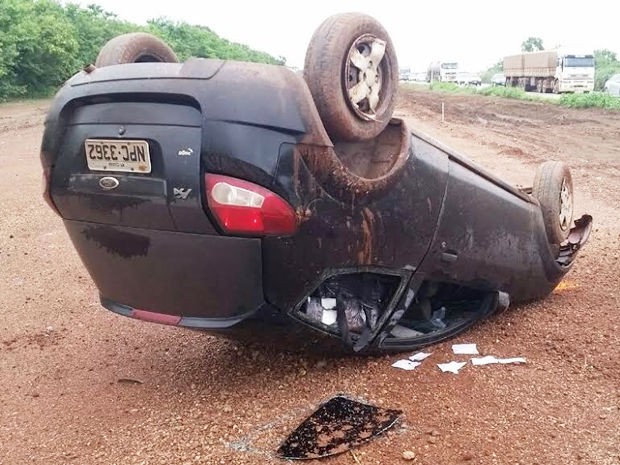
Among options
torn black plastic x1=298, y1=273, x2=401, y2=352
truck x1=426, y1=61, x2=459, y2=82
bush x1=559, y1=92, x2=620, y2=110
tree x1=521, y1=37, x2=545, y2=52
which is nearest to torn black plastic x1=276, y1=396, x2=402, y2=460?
torn black plastic x1=298, y1=273, x2=401, y2=352

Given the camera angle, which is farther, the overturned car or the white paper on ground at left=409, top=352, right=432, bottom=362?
the white paper on ground at left=409, top=352, right=432, bottom=362

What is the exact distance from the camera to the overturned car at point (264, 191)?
2375 mm

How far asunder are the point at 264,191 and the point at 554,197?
1.95 meters

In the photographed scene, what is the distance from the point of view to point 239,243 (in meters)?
2.44

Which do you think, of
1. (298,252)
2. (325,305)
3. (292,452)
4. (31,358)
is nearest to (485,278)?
(325,305)

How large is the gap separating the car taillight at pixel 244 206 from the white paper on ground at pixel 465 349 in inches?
46.8

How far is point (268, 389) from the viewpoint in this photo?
2.87 meters

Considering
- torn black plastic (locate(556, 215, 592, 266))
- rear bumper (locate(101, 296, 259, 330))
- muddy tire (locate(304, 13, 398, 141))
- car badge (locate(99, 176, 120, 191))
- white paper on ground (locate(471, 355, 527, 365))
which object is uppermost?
muddy tire (locate(304, 13, 398, 141))

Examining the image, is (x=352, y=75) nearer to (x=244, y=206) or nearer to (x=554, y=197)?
(x=244, y=206)

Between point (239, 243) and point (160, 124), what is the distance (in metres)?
0.51

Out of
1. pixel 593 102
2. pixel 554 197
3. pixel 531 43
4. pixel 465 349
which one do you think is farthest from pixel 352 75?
pixel 531 43

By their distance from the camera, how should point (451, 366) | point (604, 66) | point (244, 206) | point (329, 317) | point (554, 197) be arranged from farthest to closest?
point (604, 66) → point (554, 197) → point (451, 366) → point (329, 317) → point (244, 206)

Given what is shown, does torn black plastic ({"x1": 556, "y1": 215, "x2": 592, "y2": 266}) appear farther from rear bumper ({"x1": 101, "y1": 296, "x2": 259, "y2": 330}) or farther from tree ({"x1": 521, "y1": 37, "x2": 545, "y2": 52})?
tree ({"x1": 521, "y1": 37, "x2": 545, "y2": 52})

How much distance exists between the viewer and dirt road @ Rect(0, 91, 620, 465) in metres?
2.41
